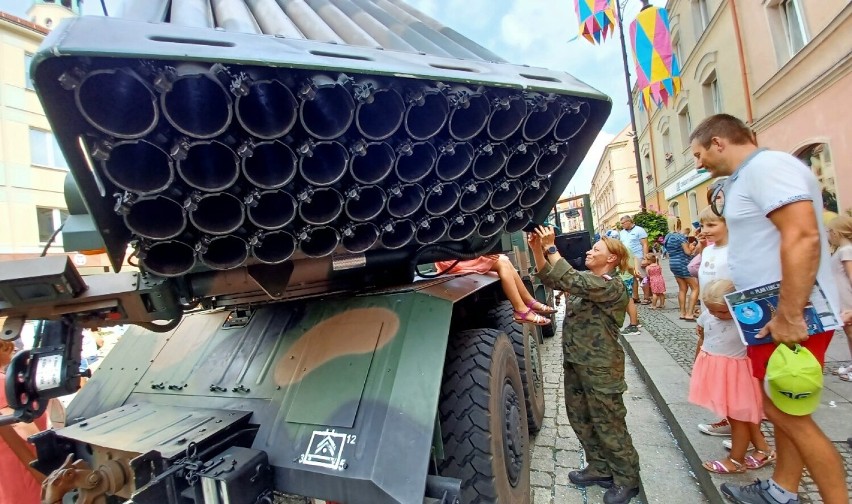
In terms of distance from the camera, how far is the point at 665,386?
13.7 feet

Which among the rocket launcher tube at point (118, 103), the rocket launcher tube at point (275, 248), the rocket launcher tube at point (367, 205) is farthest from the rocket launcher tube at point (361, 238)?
the rocket launcher tube at point (118, 103)

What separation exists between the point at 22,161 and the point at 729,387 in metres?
20.3

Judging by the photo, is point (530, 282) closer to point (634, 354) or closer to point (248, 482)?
point (634, 354)

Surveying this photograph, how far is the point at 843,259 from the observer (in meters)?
3.39

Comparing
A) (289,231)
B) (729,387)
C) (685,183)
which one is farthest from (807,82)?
(289,231)

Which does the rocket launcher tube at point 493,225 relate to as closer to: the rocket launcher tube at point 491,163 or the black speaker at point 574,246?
the rocket launcher tube at point 491,163

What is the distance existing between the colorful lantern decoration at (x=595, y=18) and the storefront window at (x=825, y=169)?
6.70 metres

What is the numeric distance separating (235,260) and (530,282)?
4.51 metres

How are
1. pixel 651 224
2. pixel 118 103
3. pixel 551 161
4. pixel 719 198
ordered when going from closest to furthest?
pixel 118 103 < pixel 551 161 < pixel 719 198 < pixel 651 224

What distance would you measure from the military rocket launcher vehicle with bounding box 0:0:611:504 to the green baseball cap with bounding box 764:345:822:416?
1254mm

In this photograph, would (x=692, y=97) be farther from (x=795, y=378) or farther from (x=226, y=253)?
(x=226, y=253)

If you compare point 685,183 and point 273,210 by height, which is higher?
point 685,183

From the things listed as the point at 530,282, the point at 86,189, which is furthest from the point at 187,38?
the point at 530,282

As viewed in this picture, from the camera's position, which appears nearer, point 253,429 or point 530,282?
point 253,429
